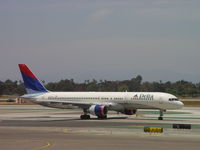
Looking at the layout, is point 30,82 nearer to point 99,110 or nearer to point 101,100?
point 101,100

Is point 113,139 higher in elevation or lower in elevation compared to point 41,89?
lower

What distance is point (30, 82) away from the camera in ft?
229

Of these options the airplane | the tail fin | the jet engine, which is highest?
the tail fin

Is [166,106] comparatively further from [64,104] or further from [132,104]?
[64,104]

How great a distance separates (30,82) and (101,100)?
12.1 metres

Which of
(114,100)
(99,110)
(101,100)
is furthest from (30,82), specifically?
(114,100)

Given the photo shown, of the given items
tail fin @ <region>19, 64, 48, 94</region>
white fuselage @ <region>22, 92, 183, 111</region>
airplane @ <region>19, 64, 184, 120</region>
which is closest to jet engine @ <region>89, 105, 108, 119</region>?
airplane @ <region>19, 64, 184, 120</region>

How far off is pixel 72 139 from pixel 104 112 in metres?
29.3

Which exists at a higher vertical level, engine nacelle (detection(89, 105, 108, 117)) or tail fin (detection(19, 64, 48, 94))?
tail fin (detection(19, 64, 48, 94))

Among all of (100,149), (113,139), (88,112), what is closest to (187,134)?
(113,139)

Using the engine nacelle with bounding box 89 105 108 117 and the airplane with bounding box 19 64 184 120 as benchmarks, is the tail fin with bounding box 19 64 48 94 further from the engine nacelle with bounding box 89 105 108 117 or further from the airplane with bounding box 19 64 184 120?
the engine nacelle with bounding box 89 105 108 117

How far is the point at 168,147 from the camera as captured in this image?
27359mm

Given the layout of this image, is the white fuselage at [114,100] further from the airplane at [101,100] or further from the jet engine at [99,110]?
the jet engine at [99,110]

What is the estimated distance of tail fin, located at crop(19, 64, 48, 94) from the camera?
6950 cm
